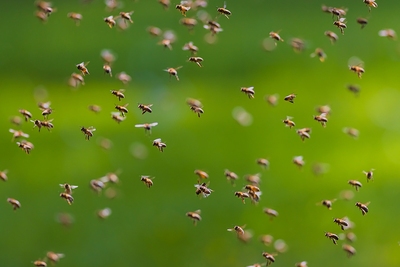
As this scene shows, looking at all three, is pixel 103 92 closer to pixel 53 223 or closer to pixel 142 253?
pixel 53 223

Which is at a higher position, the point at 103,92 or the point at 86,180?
the point at 103,92

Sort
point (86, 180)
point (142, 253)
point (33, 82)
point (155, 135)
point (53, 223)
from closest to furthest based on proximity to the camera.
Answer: point (142, 253)
point (53, 223)
point (86, 180)
point (155, 135)
point (33, 82)

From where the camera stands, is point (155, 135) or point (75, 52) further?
point (75, 52)

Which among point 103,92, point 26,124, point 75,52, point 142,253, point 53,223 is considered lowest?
point 142,253

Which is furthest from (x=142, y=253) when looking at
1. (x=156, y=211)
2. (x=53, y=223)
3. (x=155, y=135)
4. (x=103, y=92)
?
(x=103, y=92)

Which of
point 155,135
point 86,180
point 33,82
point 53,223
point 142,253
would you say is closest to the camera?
point 142,253

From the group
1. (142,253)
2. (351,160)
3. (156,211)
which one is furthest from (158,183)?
(351,160)
